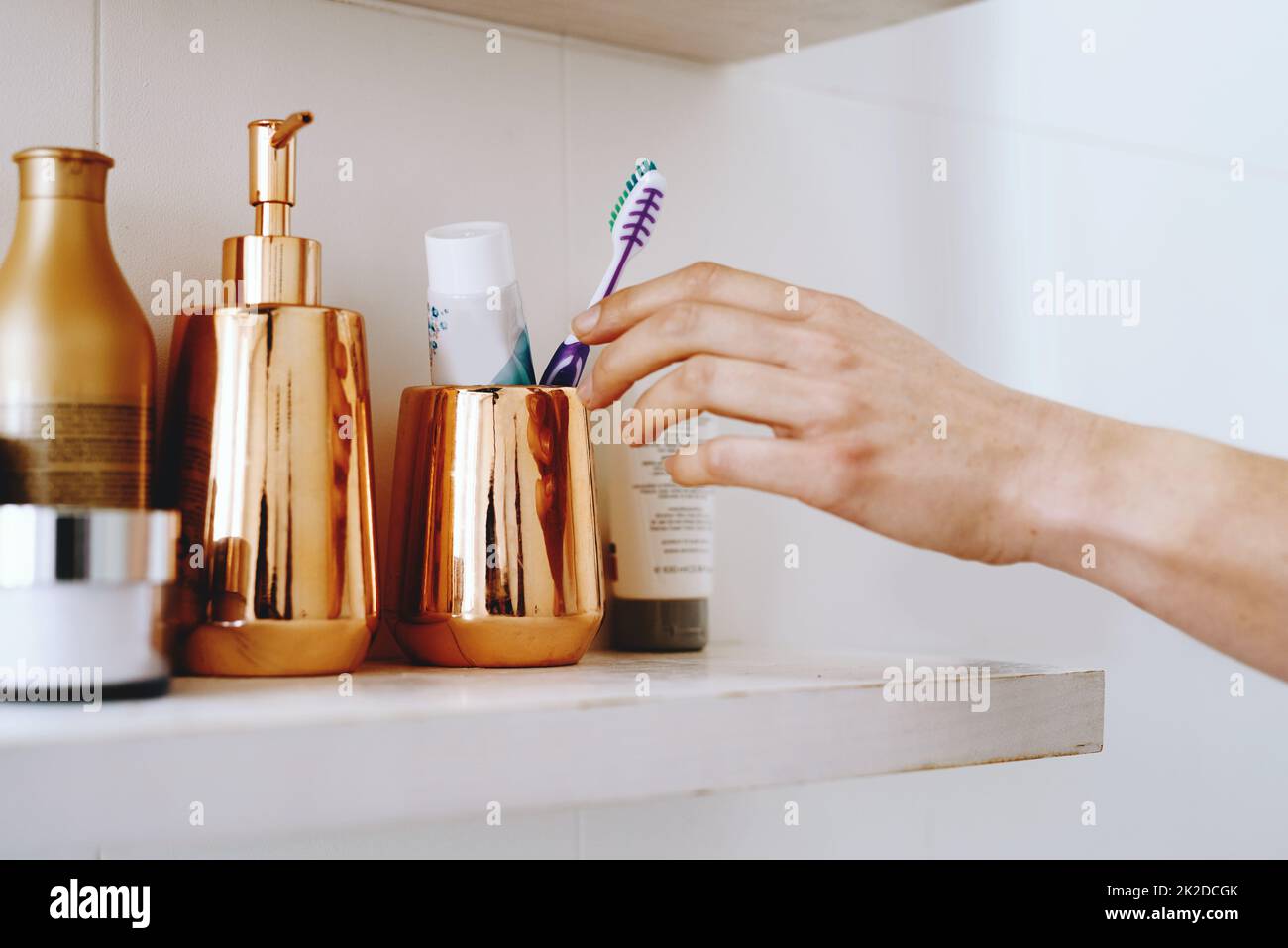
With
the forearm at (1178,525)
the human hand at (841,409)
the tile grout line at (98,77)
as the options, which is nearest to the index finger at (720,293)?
the human hand at (841,409)

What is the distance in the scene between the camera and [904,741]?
1.34ft

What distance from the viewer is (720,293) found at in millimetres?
426

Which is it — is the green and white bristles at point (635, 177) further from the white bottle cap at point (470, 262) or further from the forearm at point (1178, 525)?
the forearm at point (1178, 525)

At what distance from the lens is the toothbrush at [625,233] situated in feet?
1.52

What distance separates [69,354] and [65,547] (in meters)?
0.08

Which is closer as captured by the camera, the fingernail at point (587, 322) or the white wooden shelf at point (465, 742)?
the white wooden shelf at point (465, 742)

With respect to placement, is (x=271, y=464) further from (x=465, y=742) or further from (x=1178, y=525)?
(x=1178, y=525)

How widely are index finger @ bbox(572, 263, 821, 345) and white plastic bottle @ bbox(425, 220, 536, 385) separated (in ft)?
0.19

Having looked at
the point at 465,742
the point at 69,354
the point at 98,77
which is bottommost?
the point at 465,742

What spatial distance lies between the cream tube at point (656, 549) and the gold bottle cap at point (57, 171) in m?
0.25

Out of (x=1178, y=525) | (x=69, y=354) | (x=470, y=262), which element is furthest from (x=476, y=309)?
(x=1178, y=525)

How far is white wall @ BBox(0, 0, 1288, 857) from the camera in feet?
1.62

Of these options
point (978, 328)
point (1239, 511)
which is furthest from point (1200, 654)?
point (1239, 511)
